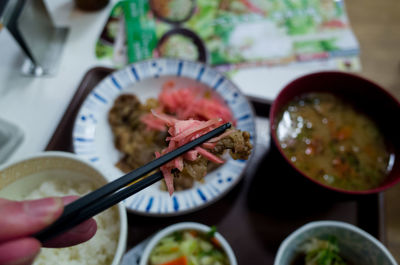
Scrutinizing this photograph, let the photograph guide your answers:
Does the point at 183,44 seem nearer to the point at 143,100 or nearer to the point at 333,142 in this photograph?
the point at 143,100

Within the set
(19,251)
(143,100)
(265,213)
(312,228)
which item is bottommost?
(265,213)

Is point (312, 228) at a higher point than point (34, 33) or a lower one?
lower

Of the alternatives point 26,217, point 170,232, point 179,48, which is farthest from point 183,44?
point 26,217

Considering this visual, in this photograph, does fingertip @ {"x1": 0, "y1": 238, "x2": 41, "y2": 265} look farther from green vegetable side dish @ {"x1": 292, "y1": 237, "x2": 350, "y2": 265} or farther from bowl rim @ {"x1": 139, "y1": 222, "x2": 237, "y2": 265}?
green vegetable side dish @ {"x1": 292, "y1": 237, "x2": 350, "y2": 265}

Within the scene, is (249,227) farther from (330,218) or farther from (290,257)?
(330,218)

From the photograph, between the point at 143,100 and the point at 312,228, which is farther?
the point at 143,100
